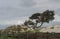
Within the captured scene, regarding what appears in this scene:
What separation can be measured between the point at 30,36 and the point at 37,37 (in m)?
0.96

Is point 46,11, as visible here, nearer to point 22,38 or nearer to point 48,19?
point 48,19

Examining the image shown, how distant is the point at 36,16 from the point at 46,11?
9.42 feet

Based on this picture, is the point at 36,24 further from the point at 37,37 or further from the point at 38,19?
the point at 37,37

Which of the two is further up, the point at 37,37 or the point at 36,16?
the point at 36,16

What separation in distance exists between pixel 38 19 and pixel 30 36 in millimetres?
27245

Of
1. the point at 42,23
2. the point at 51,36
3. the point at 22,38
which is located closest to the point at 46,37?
the point at 51,36

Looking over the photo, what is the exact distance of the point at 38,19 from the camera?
51.1 m

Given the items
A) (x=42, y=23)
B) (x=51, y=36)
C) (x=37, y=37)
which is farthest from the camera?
(x=42, y=23)

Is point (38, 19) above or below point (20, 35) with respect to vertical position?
above

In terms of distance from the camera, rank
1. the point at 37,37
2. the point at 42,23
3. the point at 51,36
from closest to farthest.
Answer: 1. the point at 37,37
2. the point at 51,36
3. the point at 42,23

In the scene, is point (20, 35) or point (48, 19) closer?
point (20, 35)

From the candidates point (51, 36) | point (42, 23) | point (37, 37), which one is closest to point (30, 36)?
point (37, 37)

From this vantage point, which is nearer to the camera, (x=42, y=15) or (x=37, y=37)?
(x=37, y=37)

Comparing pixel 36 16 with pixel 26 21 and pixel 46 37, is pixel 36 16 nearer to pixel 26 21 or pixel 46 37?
pixel 26 21
